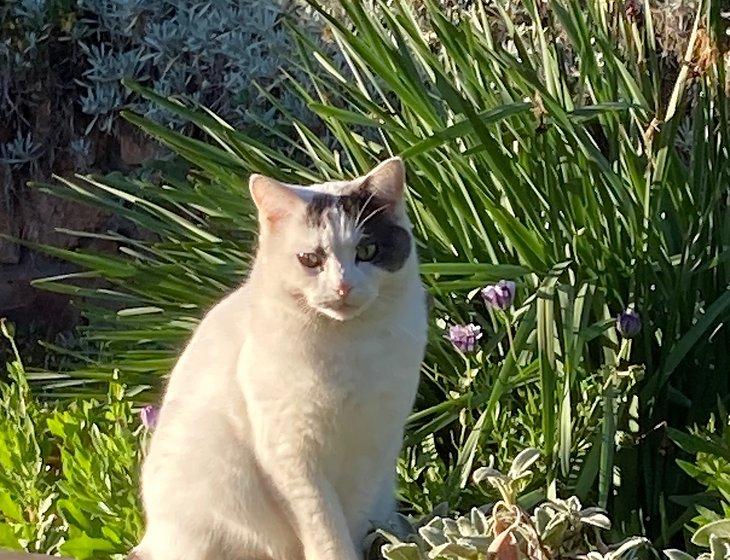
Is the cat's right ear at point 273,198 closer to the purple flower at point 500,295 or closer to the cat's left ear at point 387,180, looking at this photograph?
the cat's left ear at point 387,180

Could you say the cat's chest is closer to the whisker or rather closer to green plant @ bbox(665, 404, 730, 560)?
the whisker

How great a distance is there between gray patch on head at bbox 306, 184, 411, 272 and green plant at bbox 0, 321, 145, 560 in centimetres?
82

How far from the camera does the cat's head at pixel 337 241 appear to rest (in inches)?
70.4

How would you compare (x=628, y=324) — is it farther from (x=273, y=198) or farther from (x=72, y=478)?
(x=72, y=478)

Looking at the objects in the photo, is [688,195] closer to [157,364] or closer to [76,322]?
[157,364]

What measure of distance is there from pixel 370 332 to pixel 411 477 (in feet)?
2.06

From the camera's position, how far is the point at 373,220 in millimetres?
1855

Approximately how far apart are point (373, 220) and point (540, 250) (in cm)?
72

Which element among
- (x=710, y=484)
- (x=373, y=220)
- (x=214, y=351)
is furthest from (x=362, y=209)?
(x=710, y=484)

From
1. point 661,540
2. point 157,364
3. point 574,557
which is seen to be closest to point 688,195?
point 661,540

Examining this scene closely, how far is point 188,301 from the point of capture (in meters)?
2.81

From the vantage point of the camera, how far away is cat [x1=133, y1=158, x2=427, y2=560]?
1.81 metres

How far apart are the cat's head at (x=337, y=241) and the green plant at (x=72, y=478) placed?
72 cm

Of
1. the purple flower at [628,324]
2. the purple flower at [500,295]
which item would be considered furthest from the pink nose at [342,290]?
the purple flower at [628,324]
